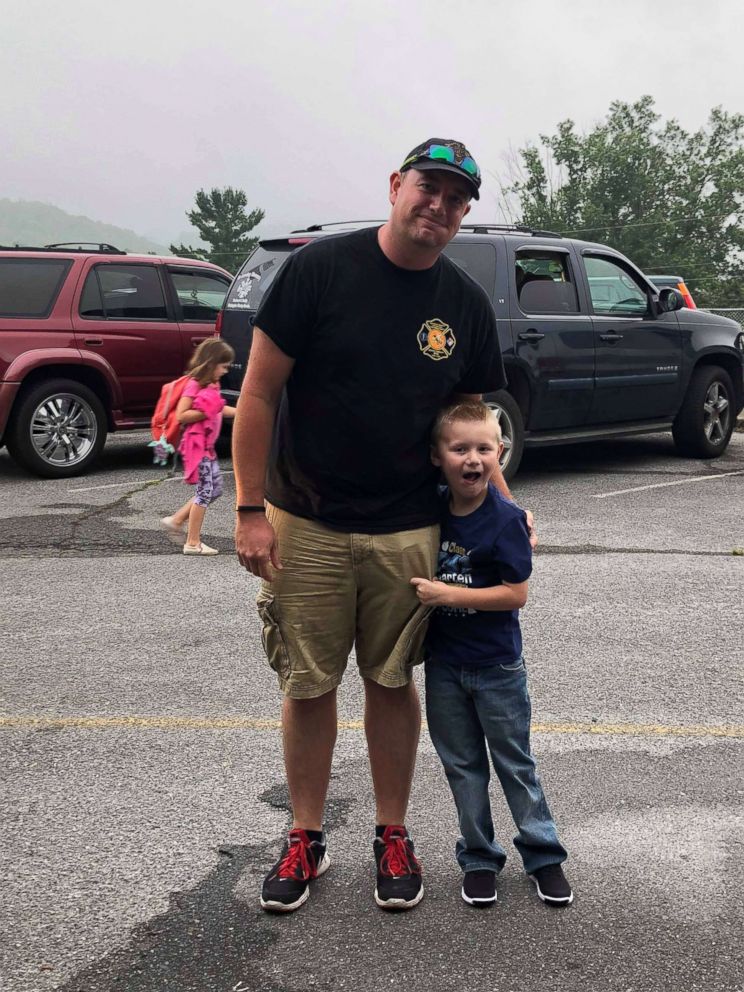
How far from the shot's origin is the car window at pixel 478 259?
347 inches

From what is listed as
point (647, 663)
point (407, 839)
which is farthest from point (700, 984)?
point (647, 663)

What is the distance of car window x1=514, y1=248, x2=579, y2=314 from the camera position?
9.08m

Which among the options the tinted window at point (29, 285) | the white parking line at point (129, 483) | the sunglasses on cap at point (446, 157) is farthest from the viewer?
the tinted window at point (29, 285)

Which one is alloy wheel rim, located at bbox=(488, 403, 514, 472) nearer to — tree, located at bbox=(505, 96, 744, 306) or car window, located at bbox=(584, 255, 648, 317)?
car window, located at bbox=(584, 255, 648, 317)

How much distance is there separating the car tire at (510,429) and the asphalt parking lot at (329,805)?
89.8 inches

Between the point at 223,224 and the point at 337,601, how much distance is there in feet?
237

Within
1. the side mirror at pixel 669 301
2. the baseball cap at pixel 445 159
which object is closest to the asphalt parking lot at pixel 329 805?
the baseball cap at pixel 445 159

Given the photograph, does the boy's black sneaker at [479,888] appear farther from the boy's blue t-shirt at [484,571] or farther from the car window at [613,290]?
the car window at [613,290]

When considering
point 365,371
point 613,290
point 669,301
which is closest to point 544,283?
point 613,290

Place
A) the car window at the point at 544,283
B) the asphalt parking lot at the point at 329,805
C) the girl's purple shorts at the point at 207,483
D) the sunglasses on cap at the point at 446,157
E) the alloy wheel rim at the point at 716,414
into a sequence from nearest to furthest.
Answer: the asphalt parking lot at the point at 329,805 → the sunglasses on cap at the point at 446,157 → the girl's purple shorts at the point at 207,483 → the car window at the point at 544,283 → the alloy wheel rim at the point at 716,414

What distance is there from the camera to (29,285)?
998 centimetres

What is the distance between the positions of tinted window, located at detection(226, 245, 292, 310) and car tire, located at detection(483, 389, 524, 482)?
6.48 feet

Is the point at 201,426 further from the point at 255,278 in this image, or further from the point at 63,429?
the point at 63,429

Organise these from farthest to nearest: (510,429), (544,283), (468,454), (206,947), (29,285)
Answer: (29,285) < (544,283) < (510,429) < (468,454) < (206,947)
